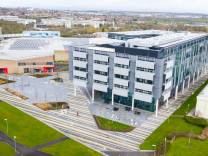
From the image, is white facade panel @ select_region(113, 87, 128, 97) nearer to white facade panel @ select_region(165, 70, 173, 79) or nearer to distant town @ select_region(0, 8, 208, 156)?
distant town @ select_region(0, 8, 208, 156)

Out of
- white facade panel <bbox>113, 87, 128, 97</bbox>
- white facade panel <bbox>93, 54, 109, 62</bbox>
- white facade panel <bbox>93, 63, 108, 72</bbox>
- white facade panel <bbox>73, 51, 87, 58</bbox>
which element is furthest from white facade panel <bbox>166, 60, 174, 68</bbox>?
white facade panel <bbox>73, 51, 87, 58</bbox>

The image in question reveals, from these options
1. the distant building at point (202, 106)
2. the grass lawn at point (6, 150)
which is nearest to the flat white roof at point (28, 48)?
the grass lawn at point (6, 150)

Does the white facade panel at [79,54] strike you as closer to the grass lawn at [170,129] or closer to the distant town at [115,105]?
the distant town at [115,105]

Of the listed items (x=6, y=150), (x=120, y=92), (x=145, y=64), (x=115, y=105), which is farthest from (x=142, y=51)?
(x=6, y=150)

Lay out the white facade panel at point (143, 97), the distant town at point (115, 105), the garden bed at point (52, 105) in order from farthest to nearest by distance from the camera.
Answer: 1. the garden bed at point (52, 105)
2. the white facade panel at point (143, 97)
3. the distant town at point (115, 105)

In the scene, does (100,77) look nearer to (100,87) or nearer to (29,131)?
(100,87)
